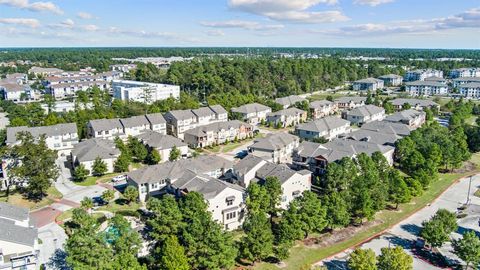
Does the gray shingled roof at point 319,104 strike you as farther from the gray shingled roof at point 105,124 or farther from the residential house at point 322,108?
the gray shingled roof at point 105,124

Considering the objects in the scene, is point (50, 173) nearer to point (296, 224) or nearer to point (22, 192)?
point (22, 192)

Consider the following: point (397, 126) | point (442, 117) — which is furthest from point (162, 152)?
point (442, 117)

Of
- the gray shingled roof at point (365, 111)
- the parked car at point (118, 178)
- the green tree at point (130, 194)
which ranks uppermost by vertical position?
the gray shingled roof at point (365, 111)

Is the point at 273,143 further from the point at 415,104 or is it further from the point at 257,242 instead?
the point at 415,104

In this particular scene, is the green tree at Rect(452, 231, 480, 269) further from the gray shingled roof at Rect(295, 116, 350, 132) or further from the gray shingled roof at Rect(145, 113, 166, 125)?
the gray shingled roof at Rect(145, 113, 166, 125)

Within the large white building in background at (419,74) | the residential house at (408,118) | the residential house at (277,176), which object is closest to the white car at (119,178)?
the residential house at (277,176)

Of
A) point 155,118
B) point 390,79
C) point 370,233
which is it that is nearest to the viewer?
point 370,233

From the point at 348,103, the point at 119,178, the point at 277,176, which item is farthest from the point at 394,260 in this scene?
the point at 348,103
